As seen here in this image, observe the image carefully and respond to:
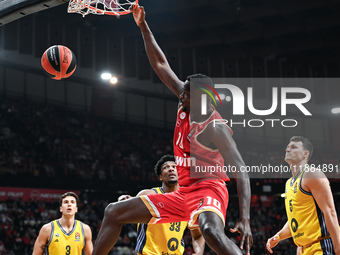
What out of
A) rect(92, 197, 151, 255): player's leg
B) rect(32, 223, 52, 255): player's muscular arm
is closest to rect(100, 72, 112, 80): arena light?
rect(32, 223, 52, 255): player's muscular arm

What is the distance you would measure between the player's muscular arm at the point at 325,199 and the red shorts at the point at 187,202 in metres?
0.98

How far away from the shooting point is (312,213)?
14.7ft

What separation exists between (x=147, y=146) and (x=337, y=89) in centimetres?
1019

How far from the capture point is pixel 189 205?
389cm

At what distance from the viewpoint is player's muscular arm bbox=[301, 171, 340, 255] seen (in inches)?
166

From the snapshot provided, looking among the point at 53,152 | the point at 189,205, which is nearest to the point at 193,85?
the point at 189,205

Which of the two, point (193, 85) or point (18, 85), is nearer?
point (193, 85)

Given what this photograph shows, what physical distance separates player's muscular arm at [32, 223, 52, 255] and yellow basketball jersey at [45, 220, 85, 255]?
0.06m

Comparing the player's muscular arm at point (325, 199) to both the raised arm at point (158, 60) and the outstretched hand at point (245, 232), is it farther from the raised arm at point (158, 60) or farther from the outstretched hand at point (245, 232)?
the raised arm at point (158, 60)

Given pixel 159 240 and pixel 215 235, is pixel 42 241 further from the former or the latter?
pixel 215 235

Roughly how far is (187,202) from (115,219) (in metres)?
0.63

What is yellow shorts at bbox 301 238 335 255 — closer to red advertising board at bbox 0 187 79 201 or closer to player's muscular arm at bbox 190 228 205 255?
player's muscular arm at bbox 190 228 205 255

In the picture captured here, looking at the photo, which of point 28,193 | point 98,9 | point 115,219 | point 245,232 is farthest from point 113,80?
point 245,232

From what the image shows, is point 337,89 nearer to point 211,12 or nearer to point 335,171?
point 335,171
